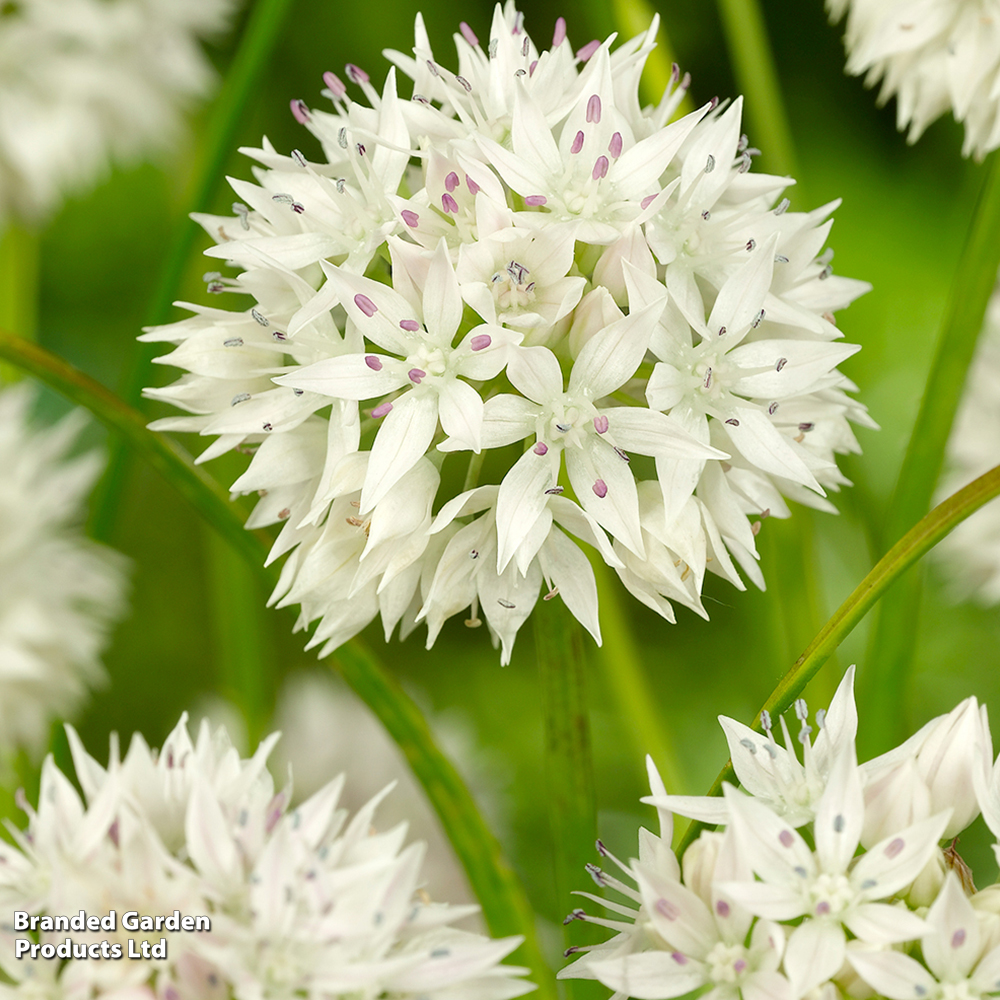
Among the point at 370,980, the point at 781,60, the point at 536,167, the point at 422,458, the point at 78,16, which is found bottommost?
the point at 370,980

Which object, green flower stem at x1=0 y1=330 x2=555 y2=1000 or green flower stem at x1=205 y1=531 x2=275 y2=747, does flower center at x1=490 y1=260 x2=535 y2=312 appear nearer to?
green flower stem at x1=0 y1=330 x2=555 y2=1000

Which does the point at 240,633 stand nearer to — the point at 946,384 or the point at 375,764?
the point at 375,764

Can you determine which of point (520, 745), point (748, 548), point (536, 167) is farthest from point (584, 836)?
point (520, 745)

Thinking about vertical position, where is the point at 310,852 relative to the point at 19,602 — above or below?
below

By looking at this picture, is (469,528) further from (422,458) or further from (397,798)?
(397,798)

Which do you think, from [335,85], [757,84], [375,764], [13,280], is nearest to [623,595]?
[375,764]

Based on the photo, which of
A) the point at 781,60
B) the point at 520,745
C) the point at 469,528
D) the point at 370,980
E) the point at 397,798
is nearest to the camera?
the point at 370,980
